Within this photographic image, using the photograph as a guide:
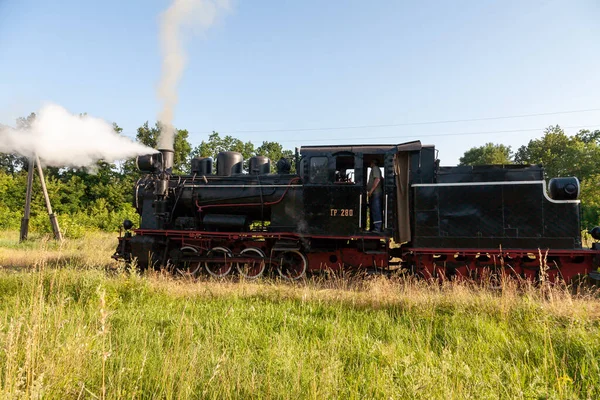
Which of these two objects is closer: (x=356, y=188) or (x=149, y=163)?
(x=356, y=188)

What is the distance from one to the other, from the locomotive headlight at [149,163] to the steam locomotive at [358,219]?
30mm

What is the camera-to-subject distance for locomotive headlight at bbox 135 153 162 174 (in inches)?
361

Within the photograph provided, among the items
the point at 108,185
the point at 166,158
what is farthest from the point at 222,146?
the point at 166,158

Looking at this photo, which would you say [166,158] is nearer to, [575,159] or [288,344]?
[288,344]

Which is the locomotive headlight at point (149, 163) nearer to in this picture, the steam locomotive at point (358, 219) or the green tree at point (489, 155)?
the steam locomotive at point (358, 219)

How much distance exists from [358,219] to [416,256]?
157cm

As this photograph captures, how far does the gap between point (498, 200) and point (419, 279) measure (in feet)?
7.96

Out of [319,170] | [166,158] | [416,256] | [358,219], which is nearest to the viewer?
[416,256]

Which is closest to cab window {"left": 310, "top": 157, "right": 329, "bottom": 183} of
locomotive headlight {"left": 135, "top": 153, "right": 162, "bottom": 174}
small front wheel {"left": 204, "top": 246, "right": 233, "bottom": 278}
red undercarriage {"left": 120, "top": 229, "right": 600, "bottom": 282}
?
red undercarriage {"left": 120, "top": 229, "right": 600, "bottom": 282}

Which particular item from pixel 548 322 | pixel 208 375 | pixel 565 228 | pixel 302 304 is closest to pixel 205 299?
pixel 302 304

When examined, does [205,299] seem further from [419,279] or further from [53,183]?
[53,183]

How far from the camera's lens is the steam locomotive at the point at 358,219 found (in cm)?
688

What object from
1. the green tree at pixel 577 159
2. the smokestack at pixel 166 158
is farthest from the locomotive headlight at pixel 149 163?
the green tree at pixel 577 159

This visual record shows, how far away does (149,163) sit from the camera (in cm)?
915
